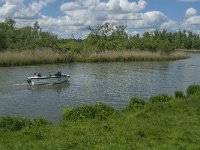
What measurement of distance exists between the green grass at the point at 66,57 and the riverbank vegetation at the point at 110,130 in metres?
46.2

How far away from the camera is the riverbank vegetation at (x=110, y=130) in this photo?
462 inches

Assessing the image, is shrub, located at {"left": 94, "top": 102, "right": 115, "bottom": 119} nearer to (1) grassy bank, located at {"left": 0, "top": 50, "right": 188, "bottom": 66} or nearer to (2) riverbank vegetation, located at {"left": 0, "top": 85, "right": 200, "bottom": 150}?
(2) riverbank vegetation, located at {"left": 0, "top": 85, "right": 200, "bottom": 150}

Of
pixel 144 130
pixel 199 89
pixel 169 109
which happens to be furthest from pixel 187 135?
pixel 199 89

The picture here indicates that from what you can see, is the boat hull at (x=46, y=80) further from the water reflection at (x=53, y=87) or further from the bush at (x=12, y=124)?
the bush at (x=12, y=124)

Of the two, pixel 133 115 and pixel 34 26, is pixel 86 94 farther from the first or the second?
pixel 34 26

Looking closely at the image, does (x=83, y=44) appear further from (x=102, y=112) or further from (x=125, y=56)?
(x=102, y=112)

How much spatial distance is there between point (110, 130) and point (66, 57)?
196 feet

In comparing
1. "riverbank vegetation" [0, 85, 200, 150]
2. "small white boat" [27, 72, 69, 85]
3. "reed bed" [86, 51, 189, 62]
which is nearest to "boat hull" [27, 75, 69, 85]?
"small white boat" [27, 72, 69, 85]

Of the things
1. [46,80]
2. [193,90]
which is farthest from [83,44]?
[193,90]

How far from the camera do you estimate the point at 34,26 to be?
120750 millimetres

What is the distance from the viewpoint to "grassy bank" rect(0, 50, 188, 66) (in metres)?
62.9

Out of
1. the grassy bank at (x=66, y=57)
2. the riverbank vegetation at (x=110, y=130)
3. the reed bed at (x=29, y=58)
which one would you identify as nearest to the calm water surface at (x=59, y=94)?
the riverbank vegetation at (x=110, y=130)

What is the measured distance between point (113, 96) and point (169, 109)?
12.6 meters

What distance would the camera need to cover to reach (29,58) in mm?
65438
